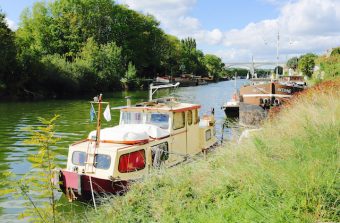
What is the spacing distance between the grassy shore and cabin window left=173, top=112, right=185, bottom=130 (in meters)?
4.39

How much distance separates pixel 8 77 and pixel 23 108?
10677 mm

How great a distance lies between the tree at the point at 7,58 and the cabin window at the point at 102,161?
34760 millimetres

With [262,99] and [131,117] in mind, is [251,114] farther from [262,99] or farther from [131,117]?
[131,117]

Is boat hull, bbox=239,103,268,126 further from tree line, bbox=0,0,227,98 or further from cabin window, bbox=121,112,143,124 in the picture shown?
tree line, bbox=0,0,227,98

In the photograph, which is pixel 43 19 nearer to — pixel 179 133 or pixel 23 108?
pixel 23 108

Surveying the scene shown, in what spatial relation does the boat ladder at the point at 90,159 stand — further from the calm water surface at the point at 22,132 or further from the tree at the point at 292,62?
the tree at the point at 292,62

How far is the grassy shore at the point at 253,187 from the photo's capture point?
5.31 meters

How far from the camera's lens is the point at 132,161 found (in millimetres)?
11180

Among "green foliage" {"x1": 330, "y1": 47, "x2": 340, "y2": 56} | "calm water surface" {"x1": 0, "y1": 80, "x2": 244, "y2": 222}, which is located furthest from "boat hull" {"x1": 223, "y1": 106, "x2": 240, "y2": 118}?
"green foliage" {"x1": 330, "y1": 47, "x2": 340, "y2": 56}

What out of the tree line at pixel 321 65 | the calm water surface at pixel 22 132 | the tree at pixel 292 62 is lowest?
the calm water surface at pixel 22 132

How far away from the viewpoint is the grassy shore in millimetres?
5312

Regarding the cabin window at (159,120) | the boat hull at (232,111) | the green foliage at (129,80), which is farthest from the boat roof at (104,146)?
the green foliage at (129,80)

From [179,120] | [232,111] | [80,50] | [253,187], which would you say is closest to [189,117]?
[179,120]

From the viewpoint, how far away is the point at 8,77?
43969 millimetres
